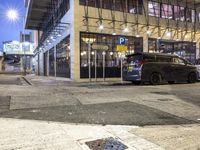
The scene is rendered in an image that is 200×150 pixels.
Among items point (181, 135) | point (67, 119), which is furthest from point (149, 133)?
point (67, 119)

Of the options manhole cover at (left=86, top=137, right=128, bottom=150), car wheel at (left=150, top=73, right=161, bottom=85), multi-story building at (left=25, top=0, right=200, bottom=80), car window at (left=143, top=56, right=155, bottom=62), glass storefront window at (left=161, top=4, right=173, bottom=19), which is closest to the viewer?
manhole cover at (left=86, top=137, right=128, bottom=150)

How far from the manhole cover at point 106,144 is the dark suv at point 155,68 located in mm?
10378

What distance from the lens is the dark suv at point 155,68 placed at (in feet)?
47.0

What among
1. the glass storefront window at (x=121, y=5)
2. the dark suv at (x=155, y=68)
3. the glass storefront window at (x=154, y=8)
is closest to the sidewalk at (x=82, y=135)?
the dark suv at (x=155, y=68)

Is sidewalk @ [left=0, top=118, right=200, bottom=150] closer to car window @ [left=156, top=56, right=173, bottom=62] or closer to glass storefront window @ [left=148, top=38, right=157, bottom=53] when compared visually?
car window @ [left=156, top=56, right=173, bottom=62]

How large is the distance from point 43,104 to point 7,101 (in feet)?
4.42

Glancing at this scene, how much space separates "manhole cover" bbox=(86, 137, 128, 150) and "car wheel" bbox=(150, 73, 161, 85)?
35.9 feet

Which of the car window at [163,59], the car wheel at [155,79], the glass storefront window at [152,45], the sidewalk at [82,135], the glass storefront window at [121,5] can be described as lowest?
the sidewalk at [82,135]

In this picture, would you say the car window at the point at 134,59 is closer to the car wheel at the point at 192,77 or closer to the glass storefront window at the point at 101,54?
the car wheel at the point at 192,77

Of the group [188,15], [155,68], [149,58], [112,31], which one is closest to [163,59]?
[155,68]

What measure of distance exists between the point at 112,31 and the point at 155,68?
7509mm

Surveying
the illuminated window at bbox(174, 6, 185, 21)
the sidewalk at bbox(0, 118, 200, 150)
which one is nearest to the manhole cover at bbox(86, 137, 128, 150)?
the sidewalk at bbox(0, 118, 200, 150)

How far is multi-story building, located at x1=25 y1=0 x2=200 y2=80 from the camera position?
19.6 m

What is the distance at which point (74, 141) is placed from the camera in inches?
158
